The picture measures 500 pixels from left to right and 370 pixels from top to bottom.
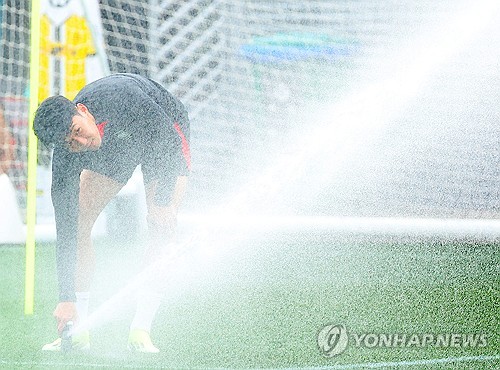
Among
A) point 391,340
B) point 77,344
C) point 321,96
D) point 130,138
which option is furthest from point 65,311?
point 321,96

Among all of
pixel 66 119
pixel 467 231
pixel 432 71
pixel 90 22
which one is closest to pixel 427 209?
pixel 432 71

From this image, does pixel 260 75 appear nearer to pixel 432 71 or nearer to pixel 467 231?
pixel 432 71

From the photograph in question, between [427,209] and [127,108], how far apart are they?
4249mm

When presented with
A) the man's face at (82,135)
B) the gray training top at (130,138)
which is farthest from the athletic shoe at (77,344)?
the man's face at (82,135)

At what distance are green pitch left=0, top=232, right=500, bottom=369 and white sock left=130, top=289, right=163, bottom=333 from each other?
3.9 inches

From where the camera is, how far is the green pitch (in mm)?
3459

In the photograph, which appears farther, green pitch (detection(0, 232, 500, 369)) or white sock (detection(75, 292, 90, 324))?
white sock (detection(75, 292, 90, 324))

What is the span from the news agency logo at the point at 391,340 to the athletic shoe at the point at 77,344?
2.59 ft

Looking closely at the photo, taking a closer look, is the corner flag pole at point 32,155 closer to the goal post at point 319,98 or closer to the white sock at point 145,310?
the white sock at point 145,310

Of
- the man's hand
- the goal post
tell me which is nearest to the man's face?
the man's hand

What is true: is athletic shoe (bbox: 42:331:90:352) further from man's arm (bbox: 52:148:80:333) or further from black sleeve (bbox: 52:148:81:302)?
black sleeve (bbox: 52:148:81:302)

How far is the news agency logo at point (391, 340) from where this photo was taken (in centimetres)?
359

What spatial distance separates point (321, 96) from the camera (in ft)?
27.8

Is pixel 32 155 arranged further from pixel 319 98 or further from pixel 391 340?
pixel 319 98
